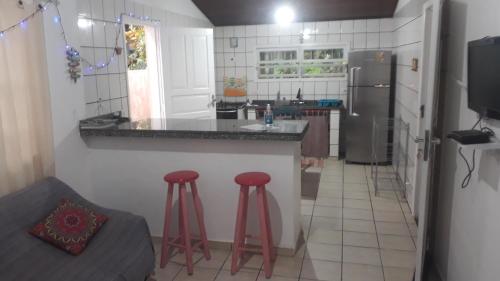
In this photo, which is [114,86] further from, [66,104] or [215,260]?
[215,260]

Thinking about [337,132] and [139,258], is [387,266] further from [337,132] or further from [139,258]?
[337,132]

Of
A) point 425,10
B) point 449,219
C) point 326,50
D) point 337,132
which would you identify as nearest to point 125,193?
point 449,219

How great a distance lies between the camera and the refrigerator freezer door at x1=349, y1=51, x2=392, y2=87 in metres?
5.03

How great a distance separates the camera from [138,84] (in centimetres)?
571

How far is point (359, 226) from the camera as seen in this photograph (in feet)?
11.2

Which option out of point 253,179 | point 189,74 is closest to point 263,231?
point 253,179

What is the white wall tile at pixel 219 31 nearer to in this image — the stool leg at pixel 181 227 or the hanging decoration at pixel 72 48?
the hanging decoration at pixel 72 48

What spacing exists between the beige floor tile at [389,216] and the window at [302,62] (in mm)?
2717

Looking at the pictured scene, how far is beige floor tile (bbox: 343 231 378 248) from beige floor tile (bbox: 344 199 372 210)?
2.02ft

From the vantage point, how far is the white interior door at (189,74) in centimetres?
450

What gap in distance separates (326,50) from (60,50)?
13.1 feet

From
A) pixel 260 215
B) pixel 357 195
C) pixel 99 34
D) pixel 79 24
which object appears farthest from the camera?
pixel 357 195

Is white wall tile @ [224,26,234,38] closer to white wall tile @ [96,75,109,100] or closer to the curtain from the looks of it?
white wall tile @ [96,75,109,100]

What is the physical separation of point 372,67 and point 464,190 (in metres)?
3.24
